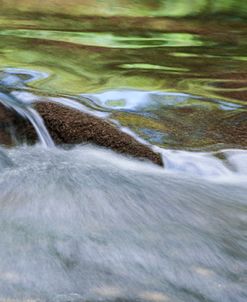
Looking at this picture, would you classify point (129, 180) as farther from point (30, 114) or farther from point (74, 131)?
point (30, 114)

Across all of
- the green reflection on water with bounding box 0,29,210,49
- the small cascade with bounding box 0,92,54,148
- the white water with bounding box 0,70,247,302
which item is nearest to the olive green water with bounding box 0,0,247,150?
the green reflection on water with bounding box 0,29,210,49

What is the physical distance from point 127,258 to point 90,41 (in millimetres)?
3266

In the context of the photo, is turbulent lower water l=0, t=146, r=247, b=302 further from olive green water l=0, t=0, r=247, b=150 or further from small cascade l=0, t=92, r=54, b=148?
olive green water l=0, t=0, r=247, b=150

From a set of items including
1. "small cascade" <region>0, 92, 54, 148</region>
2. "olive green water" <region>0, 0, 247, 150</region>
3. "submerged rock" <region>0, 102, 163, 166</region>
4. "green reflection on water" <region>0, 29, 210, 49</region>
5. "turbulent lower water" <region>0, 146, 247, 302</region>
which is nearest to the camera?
"turbulent lower water" <region>0, 146, 247, 302</region>

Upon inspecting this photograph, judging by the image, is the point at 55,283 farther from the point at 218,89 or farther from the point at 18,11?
the point at 18,11

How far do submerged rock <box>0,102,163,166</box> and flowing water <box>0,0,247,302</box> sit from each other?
5cm

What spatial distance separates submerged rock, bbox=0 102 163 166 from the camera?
277 centimetres

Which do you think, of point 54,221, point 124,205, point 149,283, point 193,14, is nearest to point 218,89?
point 124,205

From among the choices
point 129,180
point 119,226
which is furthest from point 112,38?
point 119,226

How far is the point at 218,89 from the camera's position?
3.62 m

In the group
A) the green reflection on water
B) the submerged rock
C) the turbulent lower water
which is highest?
the green reflection on water

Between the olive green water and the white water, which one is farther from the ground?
the olive green water

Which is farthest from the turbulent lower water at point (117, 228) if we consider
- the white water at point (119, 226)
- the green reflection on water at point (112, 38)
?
the green reflection on water at point (112, 38)

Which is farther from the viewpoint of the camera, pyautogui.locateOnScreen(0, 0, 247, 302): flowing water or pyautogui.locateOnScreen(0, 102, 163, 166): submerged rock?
pyautogui.locateOnScreen(0, 102, 163, 166): submerged rock
